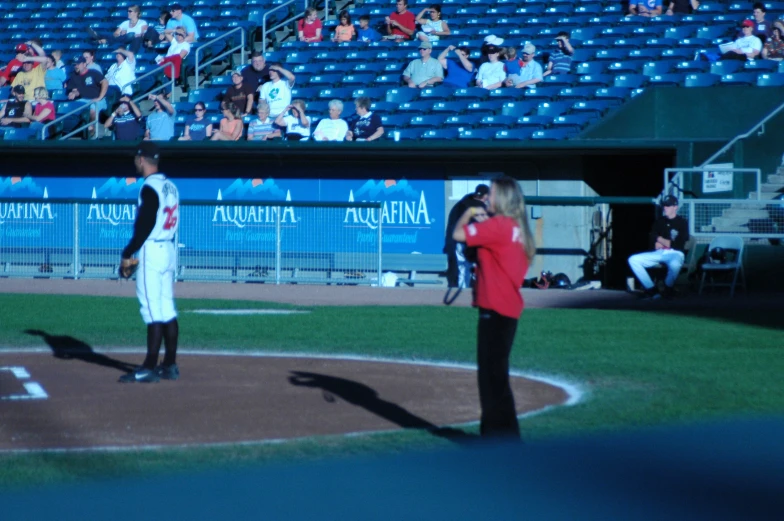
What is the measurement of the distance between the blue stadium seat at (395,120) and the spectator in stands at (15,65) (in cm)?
948

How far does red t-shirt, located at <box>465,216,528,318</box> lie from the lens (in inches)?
276

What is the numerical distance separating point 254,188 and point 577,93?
6.29m

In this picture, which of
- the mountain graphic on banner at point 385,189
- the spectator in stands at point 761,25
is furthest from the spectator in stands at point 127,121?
the spectator in stands at point 761,25

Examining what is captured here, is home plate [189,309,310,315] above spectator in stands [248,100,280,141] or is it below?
below

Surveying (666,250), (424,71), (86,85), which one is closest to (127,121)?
(86,85)

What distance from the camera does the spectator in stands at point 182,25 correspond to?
88.4 ft

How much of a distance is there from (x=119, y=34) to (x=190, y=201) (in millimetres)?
8882

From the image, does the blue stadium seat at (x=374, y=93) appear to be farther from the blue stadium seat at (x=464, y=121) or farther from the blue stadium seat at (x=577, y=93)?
the blue stadium seat at (x=577, y=93)

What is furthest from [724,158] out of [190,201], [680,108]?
[190,201]

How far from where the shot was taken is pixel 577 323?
15.0m

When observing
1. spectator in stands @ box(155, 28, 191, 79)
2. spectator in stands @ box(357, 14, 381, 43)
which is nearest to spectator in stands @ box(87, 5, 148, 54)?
spectator in stands @ box(155, 28, 191, 79)

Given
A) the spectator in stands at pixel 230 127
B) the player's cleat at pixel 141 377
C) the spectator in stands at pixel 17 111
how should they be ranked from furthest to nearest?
the spectator in stands at pixel 17 111 < the spectator in stands at pixel 230 127 < the player's cleat at pixel 141 377

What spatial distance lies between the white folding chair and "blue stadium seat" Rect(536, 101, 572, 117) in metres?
4.29

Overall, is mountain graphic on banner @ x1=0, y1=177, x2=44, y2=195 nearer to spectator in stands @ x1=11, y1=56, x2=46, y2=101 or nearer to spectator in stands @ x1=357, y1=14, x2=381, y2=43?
spectator in stands @ x1=11, y1=56, x2=46, y2=101
